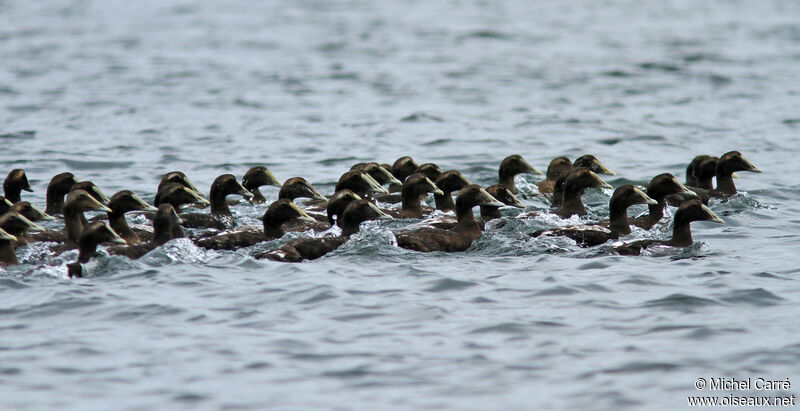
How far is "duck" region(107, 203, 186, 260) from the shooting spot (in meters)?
11.8

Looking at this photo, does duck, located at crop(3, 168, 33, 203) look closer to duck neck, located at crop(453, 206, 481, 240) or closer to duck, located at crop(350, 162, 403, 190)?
duck, located at crop(350, 162, 403, 190)

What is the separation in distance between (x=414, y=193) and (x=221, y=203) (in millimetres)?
2343

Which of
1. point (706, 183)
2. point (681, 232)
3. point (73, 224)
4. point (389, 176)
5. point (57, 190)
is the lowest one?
point (706, 183)

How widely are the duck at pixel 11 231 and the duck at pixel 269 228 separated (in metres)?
1.93

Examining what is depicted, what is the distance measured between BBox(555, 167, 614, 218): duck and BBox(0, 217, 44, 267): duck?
609 cm

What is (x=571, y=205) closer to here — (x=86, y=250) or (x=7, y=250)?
(x=86, y=250)

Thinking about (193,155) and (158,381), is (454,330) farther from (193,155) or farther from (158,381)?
(193,155)

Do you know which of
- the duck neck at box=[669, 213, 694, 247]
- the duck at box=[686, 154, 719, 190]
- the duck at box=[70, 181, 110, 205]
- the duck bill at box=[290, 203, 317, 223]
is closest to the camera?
the duck neck at box=[669, 213, 694, 247]

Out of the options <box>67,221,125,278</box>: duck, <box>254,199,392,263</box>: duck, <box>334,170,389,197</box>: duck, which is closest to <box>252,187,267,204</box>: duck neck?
<box>334,170,389,197</box>: duck

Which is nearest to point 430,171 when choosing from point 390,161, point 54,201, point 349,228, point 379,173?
point 379,173

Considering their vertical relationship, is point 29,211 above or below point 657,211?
above

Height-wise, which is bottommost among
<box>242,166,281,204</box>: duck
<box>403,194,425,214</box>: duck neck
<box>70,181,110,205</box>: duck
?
<box>403,194,425,214</box>: duck neck

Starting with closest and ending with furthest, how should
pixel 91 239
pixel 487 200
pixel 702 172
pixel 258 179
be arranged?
1. pixel 91 239
2. pixel 487 200
3. pixel 258 179
4. pixel 702 172

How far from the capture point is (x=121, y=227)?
A: 42.2 feet
